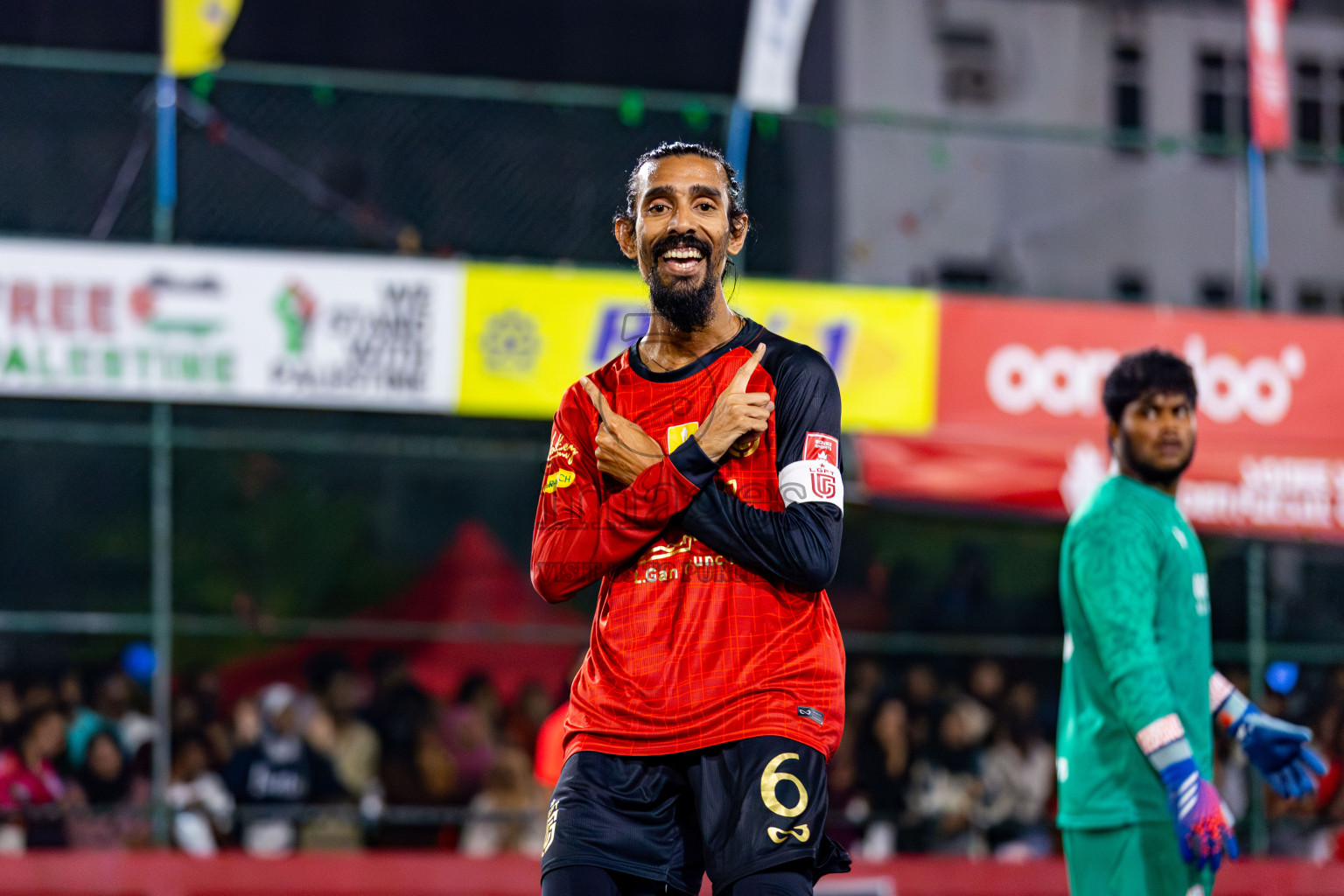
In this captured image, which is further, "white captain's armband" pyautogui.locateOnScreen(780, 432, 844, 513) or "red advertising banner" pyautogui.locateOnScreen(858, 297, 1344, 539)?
"red advertising banner" pyautogui.locateOnScreen(858, 297, 1344, 539)

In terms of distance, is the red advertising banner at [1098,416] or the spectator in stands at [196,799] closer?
the spectator in stands at [196,799]

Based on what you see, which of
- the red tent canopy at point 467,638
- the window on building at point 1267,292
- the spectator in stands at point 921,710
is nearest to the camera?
the spectator in stands at point 921,710

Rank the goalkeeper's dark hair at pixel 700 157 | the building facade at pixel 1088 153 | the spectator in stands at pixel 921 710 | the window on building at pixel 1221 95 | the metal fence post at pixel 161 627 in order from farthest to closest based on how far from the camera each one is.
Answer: the window on building at pixel 1221 95 < the building facade at pixel 1088 153 < the spectator in stands at pixel 921 710 < the metal fence post at pixel 161 627 < the goalkeeper's dark hair at pixel 700 157

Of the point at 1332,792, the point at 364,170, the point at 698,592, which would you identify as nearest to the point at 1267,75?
the point at 1332,792

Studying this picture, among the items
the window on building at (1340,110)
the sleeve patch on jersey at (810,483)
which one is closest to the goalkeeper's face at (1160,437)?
the sleeve patch on jersey at (810,483)

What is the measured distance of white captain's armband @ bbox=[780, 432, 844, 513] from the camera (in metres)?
3.39

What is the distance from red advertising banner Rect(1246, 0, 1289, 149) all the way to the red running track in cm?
536

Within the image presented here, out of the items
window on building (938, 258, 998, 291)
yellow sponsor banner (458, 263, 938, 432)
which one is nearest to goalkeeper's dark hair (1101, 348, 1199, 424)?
yellow sponsor banner (458, 263, 938, 432)

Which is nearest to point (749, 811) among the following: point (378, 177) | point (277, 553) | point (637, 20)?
point (277, 553)

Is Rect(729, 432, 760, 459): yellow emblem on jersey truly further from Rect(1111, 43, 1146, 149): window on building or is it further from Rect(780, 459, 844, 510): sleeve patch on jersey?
Rect(1111, 43, 1146, 149): window on building

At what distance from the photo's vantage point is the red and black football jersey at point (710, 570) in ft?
10.9

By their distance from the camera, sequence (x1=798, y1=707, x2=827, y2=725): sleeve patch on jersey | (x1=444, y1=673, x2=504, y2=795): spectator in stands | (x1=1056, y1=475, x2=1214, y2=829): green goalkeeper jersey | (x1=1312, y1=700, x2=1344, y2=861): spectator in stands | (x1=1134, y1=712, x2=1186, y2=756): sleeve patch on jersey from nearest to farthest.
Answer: (x1=798, y1=707, x2=827, y2=725): sleeve patch on jersey, (x1=1134, y1=712, x2=1186, y2=756): sleeve patch on jersey, (x1=1056, y1=475, x2=1214, y2=829): green goalkeeper jersey, (x1=1312, y1=700, x2=1344, y2=861): spectator in stands, (x1=444, y1=673, x2=504, y2=795): spectator in stands

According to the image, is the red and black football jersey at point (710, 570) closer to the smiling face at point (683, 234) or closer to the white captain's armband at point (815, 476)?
the white captain's armband at point (815, 476)

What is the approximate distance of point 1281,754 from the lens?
16.0 feet
